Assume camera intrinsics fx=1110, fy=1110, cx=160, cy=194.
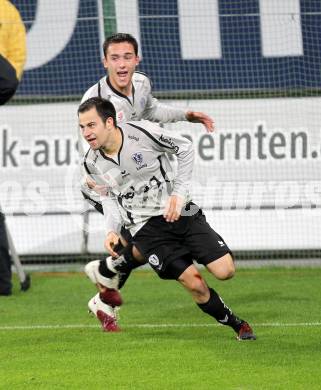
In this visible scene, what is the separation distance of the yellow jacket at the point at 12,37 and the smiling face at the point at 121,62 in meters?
3.20

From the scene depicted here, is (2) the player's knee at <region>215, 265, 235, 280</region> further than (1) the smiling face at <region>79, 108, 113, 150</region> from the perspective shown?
Yes

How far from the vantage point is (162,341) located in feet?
26.9

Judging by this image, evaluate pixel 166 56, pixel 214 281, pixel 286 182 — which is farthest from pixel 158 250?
pixel 166 56

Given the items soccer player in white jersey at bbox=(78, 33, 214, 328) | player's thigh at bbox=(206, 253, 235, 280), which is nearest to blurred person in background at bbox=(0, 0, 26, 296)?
soccer player in white jersey at bbox=(78, 33, 214, 328)

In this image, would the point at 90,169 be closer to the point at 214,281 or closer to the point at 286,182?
the point at 214,281

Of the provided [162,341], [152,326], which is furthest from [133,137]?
[152,326]

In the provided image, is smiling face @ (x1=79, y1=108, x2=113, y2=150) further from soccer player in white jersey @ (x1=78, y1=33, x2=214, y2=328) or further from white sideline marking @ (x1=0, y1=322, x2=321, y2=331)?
white sideline marking @ (x1=0, y1=322, x2=321, y2=331)

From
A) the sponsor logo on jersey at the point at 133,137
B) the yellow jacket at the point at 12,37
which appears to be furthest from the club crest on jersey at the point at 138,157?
the yellow jacket at the point at 12,37

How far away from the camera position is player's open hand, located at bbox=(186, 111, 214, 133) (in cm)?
875

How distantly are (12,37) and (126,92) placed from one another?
417 cm

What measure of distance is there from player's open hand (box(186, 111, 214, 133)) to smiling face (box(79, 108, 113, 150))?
3.52ft

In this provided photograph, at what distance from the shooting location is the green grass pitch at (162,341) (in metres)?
6.74

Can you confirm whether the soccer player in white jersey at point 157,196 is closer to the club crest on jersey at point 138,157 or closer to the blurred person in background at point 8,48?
the club crest on jersey at point 138,157

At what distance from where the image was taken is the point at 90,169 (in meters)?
8.32
